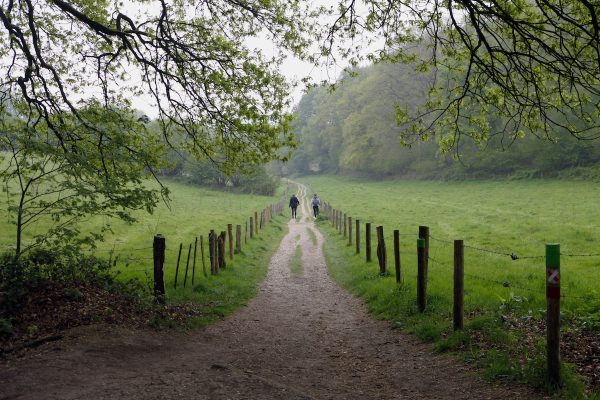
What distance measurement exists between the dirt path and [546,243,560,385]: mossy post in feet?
1.47

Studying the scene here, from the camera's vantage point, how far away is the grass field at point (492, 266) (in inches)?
290

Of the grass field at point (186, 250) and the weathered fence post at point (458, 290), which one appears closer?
the weathered fence post at point (458, 290)

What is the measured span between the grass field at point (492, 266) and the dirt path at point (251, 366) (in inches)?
25.6

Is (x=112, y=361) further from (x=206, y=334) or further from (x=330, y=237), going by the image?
(x=330, y=237)

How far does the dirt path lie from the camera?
540 cm

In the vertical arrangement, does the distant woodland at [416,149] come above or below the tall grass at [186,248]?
above

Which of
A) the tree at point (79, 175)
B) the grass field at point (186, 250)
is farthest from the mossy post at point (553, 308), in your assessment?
the tree at point (79, 175)

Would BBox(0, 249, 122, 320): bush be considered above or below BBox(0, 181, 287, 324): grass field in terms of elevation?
above

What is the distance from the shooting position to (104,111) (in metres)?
9.62

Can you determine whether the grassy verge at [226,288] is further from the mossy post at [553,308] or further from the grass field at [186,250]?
the mossy post at [553,308]

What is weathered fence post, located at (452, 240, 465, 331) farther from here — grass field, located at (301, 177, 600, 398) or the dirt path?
the dirt path

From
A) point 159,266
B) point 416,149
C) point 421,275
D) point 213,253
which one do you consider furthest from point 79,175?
point 416,149

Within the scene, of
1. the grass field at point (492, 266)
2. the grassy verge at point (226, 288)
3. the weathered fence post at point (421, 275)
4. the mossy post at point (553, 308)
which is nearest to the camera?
the mossy post at point (553, 308)

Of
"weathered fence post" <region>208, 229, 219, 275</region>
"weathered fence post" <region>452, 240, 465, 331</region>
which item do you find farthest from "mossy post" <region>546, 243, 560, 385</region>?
"weathered fence post" <region>208, 229, 219, 275</region>
